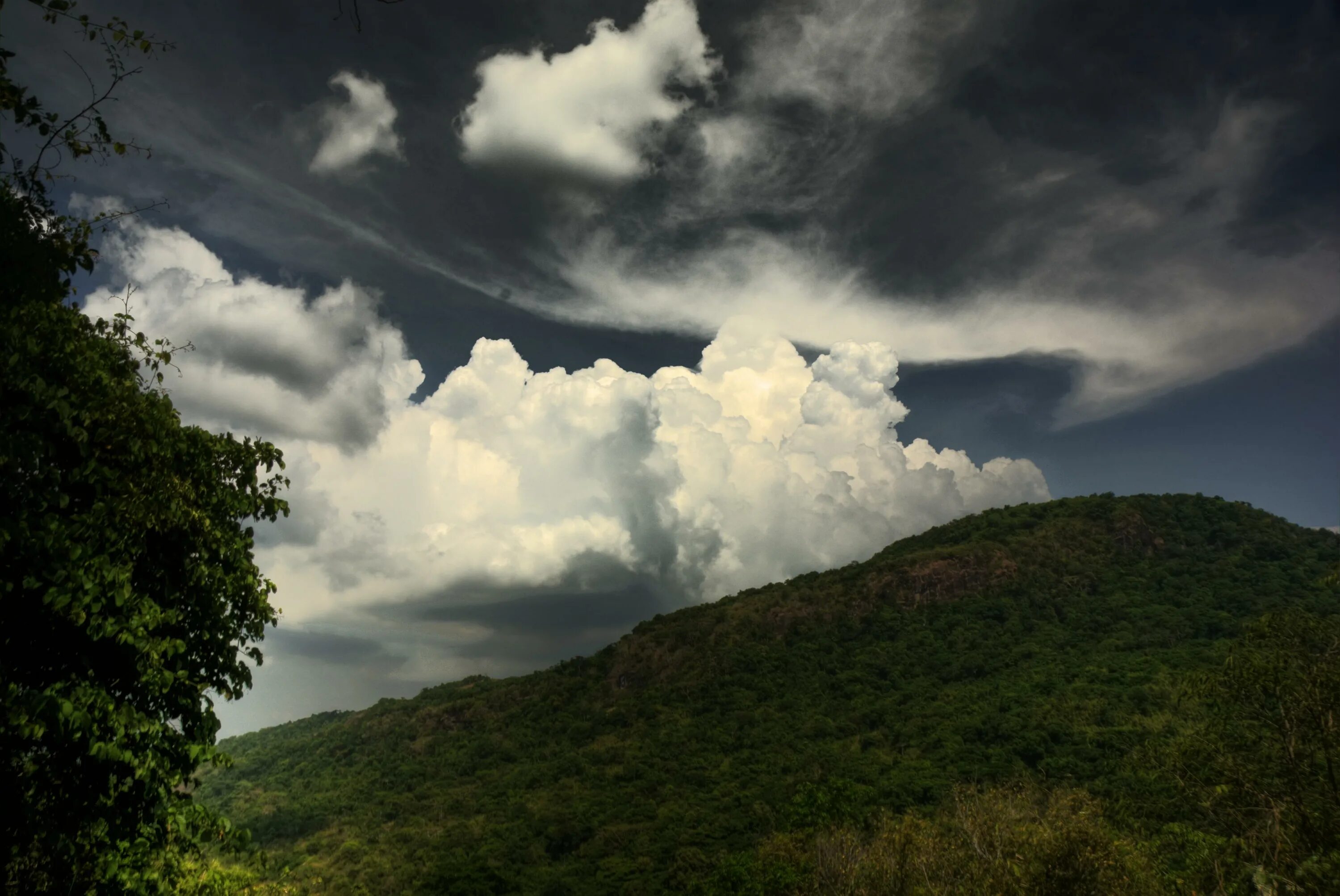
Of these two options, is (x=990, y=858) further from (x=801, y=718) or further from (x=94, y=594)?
(x=801, y=718)

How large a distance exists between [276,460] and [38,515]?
267 cm

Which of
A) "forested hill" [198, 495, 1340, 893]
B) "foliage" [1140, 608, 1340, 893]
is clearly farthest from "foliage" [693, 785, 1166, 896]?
"forested hill" [198, 495, 1340, 893]

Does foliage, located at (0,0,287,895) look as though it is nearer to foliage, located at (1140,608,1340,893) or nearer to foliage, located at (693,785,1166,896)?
foliage, located at (1140,608,1340,893)

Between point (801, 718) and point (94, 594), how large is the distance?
95.3 m

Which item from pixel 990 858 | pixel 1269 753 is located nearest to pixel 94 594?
pixel 1269 753

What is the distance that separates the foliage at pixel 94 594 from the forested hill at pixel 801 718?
31.9m

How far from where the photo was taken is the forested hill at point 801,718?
60.8 metres

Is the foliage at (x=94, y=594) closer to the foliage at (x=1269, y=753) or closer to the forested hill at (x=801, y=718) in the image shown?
the foliage at (x=1269, y=753)

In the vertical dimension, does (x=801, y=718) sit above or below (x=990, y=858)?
above

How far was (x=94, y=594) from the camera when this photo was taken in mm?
6188

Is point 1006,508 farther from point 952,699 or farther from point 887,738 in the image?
point 887,738

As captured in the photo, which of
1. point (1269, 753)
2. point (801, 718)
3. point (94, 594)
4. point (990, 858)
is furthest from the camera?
point (801, 718)

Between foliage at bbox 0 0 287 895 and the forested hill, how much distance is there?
31.9 metres

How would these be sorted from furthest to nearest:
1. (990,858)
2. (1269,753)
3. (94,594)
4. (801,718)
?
(801,718), (990,858), (1269,753), (94,594)
